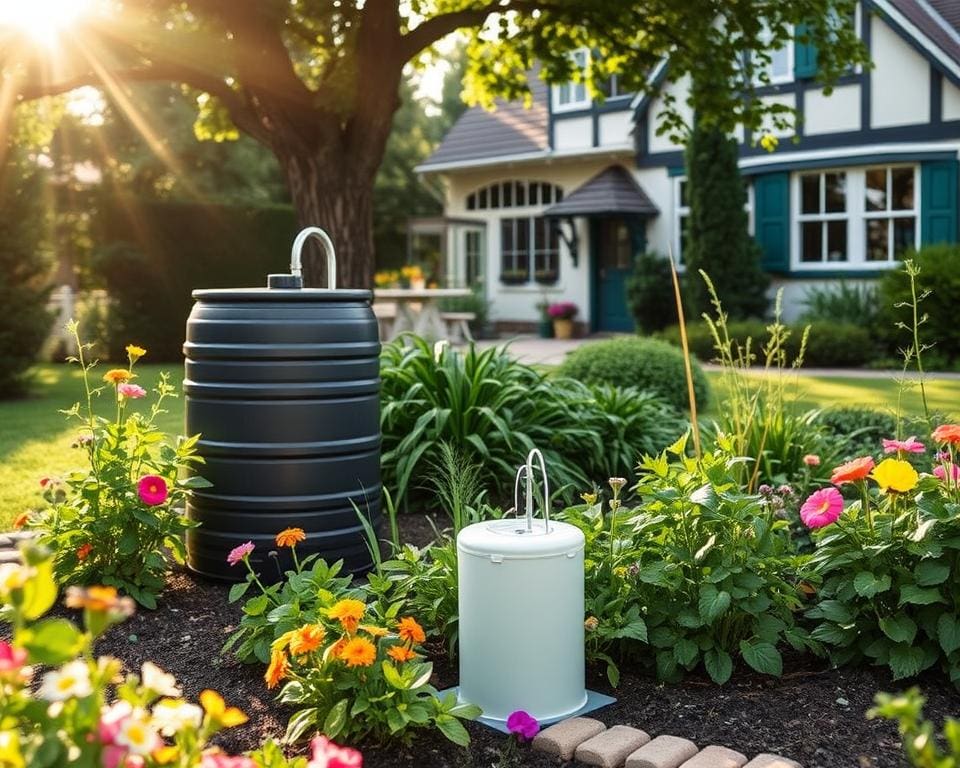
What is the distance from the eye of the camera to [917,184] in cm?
1486

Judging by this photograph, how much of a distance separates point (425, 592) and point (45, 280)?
1019 centimetres

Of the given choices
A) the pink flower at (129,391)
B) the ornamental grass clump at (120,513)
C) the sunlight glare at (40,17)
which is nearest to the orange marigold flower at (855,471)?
the ornamental grass clump at (120,513)

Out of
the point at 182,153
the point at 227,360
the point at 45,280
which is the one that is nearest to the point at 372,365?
the point at 227,360

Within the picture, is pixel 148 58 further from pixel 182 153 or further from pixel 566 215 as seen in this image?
pixel 182 153

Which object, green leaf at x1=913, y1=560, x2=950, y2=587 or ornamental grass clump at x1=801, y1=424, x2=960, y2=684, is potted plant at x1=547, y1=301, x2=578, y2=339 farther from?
green leaf at x1=913, y1=560, x2=950, y2=587

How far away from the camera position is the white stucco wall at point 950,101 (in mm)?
14469

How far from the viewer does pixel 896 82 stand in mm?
14945

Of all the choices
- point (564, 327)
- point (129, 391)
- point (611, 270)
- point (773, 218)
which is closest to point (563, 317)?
point (564, 327)

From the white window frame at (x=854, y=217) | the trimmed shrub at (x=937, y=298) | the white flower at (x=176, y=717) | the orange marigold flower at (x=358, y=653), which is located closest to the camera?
the white flower at (x=176, y=717)

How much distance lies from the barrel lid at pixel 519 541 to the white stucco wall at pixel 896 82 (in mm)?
13865

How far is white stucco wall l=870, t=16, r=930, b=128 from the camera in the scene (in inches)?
580

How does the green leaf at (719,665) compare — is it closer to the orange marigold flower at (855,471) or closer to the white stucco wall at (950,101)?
the orange marigold flower at (855,471)

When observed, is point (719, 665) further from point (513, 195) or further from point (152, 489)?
point (513, 195)

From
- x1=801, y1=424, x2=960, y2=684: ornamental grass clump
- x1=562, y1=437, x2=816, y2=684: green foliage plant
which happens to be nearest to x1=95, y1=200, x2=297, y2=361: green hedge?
x1=562, y1=437, x2=816, y2=684: green foliage plant
